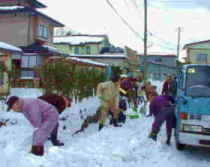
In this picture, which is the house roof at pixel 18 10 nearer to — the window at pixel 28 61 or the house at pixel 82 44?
the window at pixel 28 61

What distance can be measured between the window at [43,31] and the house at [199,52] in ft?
84.2

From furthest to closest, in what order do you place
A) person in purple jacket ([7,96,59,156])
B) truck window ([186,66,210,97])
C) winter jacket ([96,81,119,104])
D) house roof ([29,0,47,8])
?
house roof ([29,0,47,8]) → winter jacket ([96,81,119,104]) → truck window ([186,66,210,97]) → person in purple jacket ([7,96,59,156])

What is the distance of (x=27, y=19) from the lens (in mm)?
25156

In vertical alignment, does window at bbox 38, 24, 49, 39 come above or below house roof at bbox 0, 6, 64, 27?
below

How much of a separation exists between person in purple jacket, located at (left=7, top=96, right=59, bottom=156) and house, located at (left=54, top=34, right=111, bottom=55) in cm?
4130

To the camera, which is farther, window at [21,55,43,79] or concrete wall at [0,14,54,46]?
concrete wall at [0,14,54,46]

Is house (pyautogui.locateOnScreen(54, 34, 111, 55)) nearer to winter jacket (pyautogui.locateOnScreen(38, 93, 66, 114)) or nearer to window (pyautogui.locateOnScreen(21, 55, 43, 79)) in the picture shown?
window (pyautogui.locateOnScreen(21, 55, 43, 79))

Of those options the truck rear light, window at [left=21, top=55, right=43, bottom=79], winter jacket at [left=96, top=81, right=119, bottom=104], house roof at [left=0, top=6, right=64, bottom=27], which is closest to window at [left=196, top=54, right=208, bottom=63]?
house roof at [left=0, top=6, right=64, bottom=27]

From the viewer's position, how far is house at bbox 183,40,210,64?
46031 millimetres

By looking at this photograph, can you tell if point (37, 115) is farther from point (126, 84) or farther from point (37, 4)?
point (37, 4)

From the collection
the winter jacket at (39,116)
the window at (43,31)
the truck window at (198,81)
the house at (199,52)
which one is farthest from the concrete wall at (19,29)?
the house at (199,52)

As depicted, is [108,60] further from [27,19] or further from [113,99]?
[113,99]

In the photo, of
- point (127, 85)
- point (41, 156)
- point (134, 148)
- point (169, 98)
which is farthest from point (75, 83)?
point (41, 156)

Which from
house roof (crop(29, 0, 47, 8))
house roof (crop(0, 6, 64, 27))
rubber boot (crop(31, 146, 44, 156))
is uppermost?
house roof (crop(29, 0, 47, 8))
